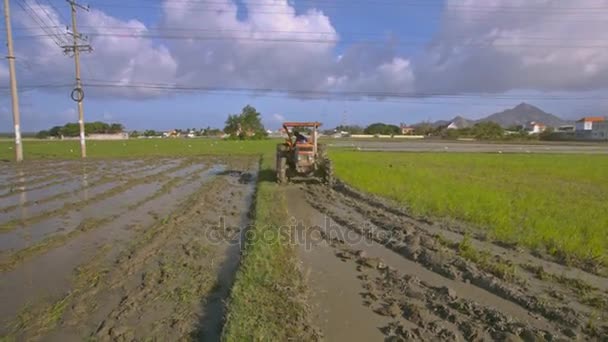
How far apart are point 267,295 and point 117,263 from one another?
2.86 m

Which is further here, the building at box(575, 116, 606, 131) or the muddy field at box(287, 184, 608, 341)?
the building at box(575, 116, 606, 131)

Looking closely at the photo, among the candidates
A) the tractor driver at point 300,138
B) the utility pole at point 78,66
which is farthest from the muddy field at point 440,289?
the utility pole at point 78,66

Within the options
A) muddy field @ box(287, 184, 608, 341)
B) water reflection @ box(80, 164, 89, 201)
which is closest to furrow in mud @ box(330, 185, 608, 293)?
muddy field @ box(287, 184, 608, 341)

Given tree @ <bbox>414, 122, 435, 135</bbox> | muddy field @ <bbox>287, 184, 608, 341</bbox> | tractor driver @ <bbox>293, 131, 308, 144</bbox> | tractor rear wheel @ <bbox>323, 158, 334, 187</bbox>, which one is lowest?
muddy field @ <bbox>287, 184, 608, 341</bbox>

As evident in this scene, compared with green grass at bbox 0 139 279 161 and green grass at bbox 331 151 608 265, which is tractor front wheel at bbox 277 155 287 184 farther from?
green grass at bbox 0 139 279 161

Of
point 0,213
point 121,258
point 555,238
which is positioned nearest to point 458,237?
point 555,238

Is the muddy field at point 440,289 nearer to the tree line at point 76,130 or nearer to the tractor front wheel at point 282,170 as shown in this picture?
the tractor front wheel at point 282,170

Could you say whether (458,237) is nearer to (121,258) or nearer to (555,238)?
(555,238)

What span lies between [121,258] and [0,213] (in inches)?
234

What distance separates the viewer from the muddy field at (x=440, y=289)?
3.96m

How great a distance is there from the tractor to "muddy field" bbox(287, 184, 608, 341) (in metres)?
5.76

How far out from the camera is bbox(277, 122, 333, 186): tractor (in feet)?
44.7

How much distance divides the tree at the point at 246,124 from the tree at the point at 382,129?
40.0 meters

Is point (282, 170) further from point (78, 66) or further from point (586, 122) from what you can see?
point (586, 122)
